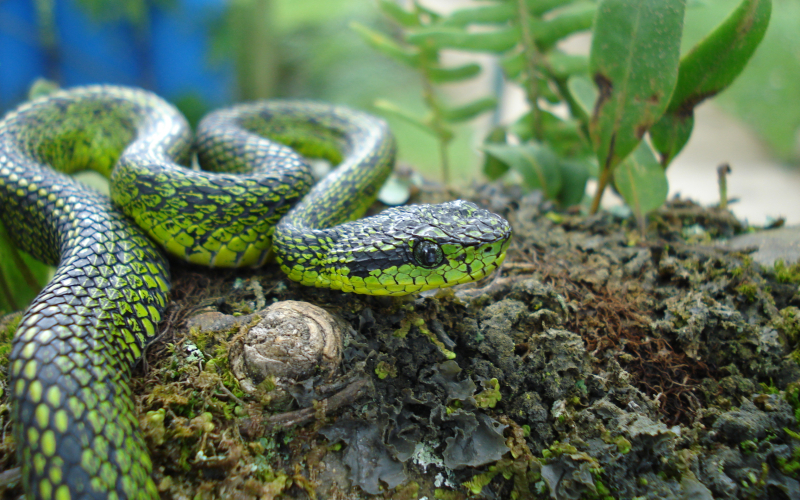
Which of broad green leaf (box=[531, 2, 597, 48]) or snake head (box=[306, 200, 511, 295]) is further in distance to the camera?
broad green leaf (box=[531, 2, 597, 48])

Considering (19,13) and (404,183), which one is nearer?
(404,183)

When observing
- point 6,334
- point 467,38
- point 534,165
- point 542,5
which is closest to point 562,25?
point 542,5

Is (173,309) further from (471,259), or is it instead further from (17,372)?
(471,259)

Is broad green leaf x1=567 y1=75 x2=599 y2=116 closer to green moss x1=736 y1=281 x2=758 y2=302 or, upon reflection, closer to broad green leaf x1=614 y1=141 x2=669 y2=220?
broad green leaf x1=614 y1=141 x2=669 y2=220

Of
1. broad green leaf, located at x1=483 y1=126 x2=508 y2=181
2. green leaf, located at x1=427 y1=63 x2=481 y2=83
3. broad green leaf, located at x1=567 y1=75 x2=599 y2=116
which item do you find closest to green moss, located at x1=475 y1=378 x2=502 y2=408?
broad green leaf, located at x1=567 y1=75 x2=599 y2=116

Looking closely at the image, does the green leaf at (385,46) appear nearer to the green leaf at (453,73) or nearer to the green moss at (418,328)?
the green leaf at (453,73)

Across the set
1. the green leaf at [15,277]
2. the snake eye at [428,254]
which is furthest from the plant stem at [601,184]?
the green leaf at [15,277]

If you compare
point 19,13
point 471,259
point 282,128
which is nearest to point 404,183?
point 282,128

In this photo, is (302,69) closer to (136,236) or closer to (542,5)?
(542,5)
